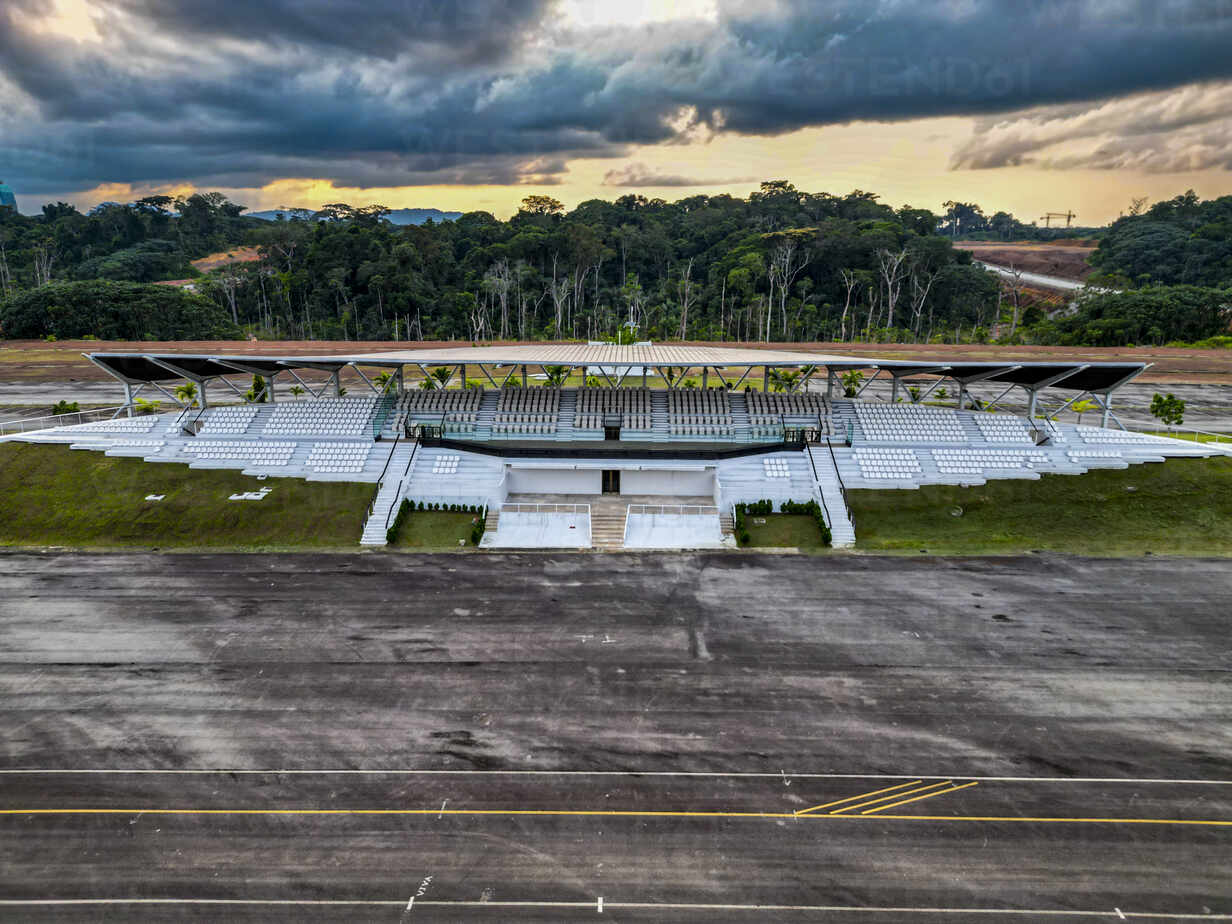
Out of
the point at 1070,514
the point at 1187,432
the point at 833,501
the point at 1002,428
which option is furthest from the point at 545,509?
the point at 1187,432

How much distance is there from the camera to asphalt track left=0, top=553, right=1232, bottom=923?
14188mm

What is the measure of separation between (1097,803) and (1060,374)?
30.1 meters

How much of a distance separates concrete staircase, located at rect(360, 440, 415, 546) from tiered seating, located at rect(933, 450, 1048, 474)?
29.2 metres

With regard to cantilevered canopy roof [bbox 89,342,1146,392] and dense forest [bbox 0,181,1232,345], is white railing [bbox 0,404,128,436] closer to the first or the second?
cantilevered canopy roof [bbox 89,342,1146,392]

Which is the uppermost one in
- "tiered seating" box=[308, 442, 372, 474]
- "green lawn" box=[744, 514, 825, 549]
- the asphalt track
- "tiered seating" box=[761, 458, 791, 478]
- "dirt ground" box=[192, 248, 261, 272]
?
"dirt ground" box=[192, 248, 261, 272]

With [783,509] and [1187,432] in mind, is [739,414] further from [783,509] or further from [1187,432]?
[1187,432]

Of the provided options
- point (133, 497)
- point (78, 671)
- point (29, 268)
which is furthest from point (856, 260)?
point (29, 268)

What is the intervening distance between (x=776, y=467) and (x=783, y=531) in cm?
514

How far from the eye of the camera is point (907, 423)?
42.0 meters

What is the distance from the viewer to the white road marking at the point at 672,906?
1357 centimetres

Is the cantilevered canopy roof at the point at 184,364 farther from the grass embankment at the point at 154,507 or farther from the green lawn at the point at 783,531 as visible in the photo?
the green lawn at the point at 783,531

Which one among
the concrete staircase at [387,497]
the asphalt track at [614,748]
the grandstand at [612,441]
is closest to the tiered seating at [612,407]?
the grandstand at [612,441]

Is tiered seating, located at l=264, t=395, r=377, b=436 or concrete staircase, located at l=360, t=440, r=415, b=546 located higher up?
tiered seating, located at l=264, t=395, r=377, b=436

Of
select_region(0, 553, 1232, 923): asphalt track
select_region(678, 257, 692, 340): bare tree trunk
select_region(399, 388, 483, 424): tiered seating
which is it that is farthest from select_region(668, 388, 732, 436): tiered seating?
select_region(678, 257, 692, 340): bare tree trunk
